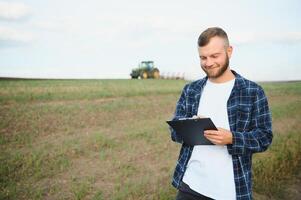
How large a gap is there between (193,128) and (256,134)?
50cm

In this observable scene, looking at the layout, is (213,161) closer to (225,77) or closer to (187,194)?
(187,194)

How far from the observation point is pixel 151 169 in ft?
24.3

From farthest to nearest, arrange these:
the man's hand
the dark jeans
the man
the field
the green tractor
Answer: the green tractor, the field, the dark jeans, the man, the man's hand

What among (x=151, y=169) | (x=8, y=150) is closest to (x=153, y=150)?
(x=151, y=169)

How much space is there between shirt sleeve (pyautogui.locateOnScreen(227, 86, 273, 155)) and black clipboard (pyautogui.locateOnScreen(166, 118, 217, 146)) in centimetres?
21

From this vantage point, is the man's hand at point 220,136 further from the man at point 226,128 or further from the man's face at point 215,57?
the man's face at point 215,57

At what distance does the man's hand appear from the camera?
2.50 metres

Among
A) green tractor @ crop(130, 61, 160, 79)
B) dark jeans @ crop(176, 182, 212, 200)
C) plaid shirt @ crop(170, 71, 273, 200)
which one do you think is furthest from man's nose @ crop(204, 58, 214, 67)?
green tractor @ crop(130, 61, 160, 79)

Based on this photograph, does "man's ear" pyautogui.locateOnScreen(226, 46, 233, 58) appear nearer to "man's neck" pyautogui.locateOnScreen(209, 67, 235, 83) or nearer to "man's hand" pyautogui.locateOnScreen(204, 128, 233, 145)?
"man's neck" pyautogui.locateOnScreen(209, 67, 235, 83)

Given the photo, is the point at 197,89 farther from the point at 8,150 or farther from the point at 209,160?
the point at 8,150

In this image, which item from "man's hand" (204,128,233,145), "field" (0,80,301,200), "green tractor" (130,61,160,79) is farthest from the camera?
"green tractor" (130,61,160,79)

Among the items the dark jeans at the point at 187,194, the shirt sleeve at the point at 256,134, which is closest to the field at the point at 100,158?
the dark jeans at the point at 187,194

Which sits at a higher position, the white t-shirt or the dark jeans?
the white t-shirt

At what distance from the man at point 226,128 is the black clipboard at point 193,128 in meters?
0.07
